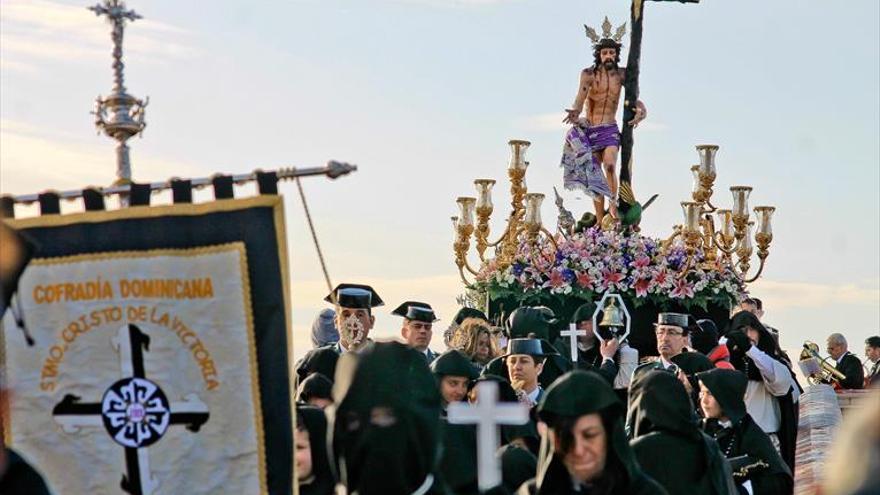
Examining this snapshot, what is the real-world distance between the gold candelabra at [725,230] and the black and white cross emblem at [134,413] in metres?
16.5

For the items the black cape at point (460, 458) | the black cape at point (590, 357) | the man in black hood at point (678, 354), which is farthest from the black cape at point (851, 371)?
the black cape at point (460, 458)

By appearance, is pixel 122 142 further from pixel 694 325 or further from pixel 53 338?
pixel 694 325

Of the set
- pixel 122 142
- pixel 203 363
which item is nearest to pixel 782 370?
pixel 122 142

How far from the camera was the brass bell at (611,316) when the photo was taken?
19.4 metres

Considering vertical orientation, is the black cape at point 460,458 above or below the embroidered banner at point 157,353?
below

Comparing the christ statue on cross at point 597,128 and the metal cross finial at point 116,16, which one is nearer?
the metal cross finial at point 116,16

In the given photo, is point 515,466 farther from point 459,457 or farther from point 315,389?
point 315,389

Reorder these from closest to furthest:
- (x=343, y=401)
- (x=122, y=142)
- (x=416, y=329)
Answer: (x=343, y=401)
(x=122, y=142)
(x=416, y=329)

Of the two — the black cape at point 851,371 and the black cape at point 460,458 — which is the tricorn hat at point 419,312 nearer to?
the black cape at point 460,458

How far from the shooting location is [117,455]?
743 cm

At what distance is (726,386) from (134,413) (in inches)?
189

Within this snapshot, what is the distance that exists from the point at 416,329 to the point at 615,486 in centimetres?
735

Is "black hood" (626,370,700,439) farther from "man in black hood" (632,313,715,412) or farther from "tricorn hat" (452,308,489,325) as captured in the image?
"tricorn hat" (452,308,489,325)

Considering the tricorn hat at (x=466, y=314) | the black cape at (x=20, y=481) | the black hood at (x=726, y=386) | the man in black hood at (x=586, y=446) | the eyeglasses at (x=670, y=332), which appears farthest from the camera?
the tricorn hat at (x=466, y=314)
